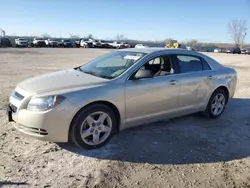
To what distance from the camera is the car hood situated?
389 cm

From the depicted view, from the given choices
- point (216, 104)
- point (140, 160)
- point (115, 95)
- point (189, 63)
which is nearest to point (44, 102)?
point (115, 95)

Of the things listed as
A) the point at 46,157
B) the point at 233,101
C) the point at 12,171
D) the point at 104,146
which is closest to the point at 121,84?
the point at 104,146

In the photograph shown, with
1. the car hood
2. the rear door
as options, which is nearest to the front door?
the rear door

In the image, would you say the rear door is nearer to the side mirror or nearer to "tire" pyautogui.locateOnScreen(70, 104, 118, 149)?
the side mirror

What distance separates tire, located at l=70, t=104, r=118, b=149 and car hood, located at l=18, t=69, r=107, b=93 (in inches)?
16.5

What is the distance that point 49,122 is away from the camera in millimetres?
3613

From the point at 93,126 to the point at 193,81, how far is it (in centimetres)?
225

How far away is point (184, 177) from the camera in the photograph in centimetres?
339

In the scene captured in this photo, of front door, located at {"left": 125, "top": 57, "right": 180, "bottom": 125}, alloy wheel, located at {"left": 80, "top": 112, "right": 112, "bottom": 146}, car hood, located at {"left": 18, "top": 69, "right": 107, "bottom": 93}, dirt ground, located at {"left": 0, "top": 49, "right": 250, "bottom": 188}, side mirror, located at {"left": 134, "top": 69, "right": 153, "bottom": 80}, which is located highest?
side mirror, located at {"left": 134, "top": 69, "right": 153, "bottom": 80}

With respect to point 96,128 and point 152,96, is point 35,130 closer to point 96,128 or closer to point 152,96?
point 96,128

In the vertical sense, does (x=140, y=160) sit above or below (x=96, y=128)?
below

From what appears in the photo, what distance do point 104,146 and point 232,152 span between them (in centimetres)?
202

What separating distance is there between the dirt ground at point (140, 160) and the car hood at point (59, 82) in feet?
2.93

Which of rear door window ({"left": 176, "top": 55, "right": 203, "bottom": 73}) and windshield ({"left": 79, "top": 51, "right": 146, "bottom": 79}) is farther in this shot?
rear door window ({"left": 176, "top": 55, "right": 203, "bottom": 73})
